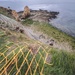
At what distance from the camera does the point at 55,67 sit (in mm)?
4668

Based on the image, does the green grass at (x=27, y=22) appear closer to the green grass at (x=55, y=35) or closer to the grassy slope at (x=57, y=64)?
the green grass at (x=55, y=35)

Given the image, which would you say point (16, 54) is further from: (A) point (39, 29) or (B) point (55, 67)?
(A) point (39, 29)

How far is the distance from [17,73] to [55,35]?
7.72 metres

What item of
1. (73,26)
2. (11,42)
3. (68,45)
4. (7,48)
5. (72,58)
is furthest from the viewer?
(73,26)

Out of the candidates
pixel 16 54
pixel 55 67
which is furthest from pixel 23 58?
pixel 55 67

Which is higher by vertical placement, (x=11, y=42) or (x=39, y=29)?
(x=11, y=42)

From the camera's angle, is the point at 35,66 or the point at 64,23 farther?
the point at 64,23

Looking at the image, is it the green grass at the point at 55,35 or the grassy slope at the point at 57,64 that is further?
the green grass at the point at 55,35

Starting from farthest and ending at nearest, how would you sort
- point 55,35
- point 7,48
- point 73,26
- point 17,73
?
point 73,26, point 55,35, point 7,48, point 17,73

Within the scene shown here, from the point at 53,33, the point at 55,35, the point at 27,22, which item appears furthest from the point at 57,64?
the point at 27,22

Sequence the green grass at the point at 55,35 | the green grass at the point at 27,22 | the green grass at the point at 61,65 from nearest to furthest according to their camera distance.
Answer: the green grass at the point at 61,65, the green grass at the point at 55,35, the green grass at the point at 27,22

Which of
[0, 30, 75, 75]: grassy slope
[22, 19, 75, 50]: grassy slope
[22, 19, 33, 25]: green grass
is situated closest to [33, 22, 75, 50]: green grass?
[22, 19, 75, 50]: grassy slope

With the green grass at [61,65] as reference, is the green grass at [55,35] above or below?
below

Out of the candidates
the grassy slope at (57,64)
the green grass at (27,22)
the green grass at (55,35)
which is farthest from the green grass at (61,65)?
the green grass at (27,22)
